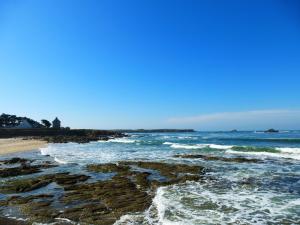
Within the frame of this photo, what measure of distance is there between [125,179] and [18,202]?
5305 millimetres

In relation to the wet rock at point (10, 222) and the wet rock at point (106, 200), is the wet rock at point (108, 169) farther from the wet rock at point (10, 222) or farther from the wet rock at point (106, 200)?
the wet rock at point (10, 222)

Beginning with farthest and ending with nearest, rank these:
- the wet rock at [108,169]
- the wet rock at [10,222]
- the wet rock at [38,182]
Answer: the wet rock at [108,169] → the wet rock at [38,182] → the wet rock at [10,222]

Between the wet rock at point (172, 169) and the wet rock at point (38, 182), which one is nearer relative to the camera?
the wet rock at point (38, 182)

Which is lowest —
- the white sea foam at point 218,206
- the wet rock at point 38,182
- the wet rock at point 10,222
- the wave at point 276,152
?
the wet rock at point 10,222

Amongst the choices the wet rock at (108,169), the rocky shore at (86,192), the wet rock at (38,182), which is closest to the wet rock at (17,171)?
the rocky shore at (86,192)

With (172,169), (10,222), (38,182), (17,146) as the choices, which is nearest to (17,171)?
(38,182)

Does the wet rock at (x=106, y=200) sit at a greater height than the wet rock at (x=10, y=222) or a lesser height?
greater

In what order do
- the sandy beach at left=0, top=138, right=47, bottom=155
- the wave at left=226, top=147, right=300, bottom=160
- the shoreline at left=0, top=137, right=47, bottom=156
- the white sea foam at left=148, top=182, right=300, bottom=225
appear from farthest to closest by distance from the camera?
the sandy beach at left=0, top=138, right=47, bottom=155 < the shoreline at left=0, top=137, right=47, bottom=156 < the wave at left=226, top=147, right=300, bottom=160 < the white sea foam at left=148, top=182, right=300, bottom=225

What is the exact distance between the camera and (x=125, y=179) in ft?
49.7

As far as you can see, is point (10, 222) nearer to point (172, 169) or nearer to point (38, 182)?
point (38, 182)

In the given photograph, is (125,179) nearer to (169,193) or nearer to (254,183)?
(169,193)

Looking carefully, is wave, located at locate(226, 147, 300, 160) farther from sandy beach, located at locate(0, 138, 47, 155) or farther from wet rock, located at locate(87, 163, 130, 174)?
sandy beach, located at locate(0, 138, 47, 155)

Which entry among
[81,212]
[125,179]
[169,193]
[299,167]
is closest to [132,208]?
[81,212]

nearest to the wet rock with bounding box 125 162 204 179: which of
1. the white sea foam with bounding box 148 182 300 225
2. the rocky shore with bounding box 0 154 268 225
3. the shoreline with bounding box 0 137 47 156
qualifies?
the rocky shore with bounding box 0 154 268 225
